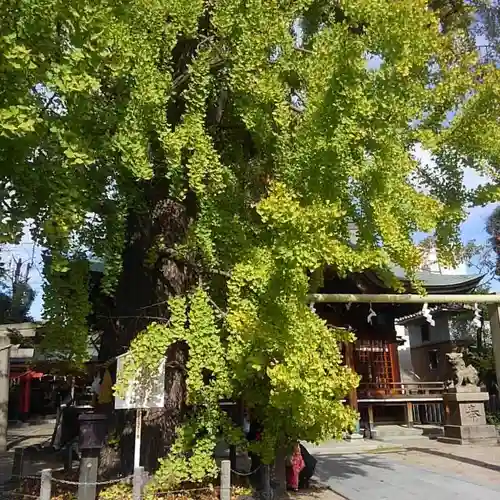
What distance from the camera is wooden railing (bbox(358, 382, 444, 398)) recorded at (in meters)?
20.6

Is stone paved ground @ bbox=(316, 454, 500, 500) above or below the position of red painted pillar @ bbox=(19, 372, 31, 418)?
below

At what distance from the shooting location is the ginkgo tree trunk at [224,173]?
639 cm

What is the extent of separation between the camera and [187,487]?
27.1 ft

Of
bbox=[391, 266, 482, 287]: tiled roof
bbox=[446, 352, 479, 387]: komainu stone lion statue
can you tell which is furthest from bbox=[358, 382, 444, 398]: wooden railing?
bbox=[391, 266, 482, 287]: tiled roof

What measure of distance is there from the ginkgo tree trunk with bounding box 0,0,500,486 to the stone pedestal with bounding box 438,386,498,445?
376 inches

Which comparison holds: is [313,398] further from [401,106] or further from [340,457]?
[340,457]

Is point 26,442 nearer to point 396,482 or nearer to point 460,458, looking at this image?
point 396,482

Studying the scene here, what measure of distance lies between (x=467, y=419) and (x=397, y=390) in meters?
4.40

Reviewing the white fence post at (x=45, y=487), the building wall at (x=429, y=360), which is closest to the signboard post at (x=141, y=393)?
the white fence post at (x=45, y=487)

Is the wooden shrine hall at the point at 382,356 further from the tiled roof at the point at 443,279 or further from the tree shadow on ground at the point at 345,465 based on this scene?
the tree shadow on ground at the point at 345,465

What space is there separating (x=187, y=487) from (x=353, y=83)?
6.25 m

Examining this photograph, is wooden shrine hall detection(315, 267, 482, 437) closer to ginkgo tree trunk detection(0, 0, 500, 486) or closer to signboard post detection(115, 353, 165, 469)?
ginkgo tree trunk detection(0, 0, 500, 486)

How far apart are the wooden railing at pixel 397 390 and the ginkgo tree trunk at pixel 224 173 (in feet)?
39.7

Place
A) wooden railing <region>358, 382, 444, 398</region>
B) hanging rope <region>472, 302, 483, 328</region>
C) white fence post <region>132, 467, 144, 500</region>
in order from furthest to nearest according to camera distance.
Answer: wooden railing <region>358, 382, 444, 398</region> < hanging rope <region>472, 302, 483, 328</region> < white fence post <region>132, 467, 144, 500</region>
